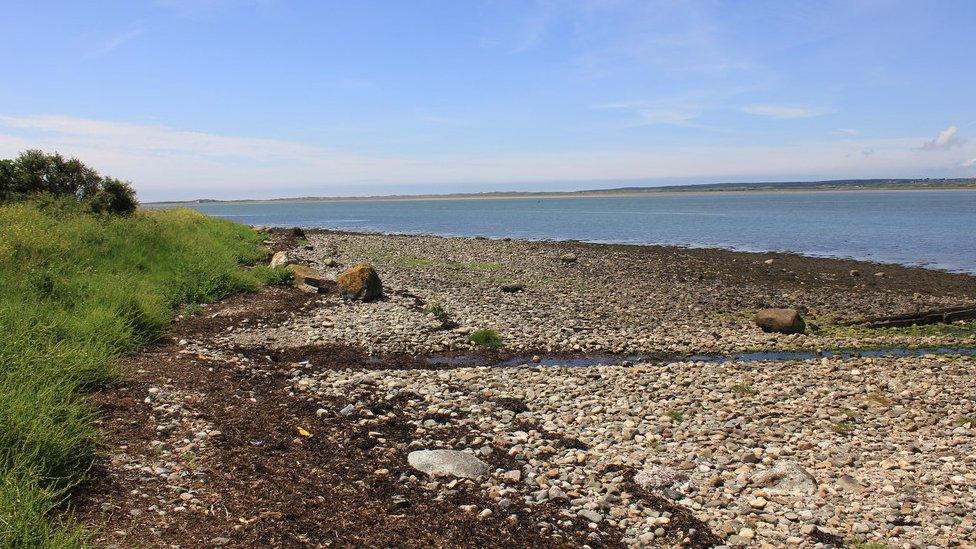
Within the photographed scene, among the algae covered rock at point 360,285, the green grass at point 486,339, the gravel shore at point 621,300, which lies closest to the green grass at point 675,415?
the gravel shore at point 621,300

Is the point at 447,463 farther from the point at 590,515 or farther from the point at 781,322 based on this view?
the point at 781,322

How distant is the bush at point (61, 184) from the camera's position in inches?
1102

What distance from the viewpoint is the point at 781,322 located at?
1991 cm

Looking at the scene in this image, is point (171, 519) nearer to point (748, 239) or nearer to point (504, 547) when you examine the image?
point (504, 547)

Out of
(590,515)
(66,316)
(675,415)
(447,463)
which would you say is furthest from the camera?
(66,316)

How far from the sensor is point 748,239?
60.2 m

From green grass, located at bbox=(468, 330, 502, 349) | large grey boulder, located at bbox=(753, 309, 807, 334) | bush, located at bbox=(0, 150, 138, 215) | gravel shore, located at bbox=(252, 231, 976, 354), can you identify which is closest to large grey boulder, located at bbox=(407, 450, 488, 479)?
gravel shore, located at bbox=(252, 231, 976, 354)

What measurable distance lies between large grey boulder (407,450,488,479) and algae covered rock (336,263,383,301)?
48.1 feet

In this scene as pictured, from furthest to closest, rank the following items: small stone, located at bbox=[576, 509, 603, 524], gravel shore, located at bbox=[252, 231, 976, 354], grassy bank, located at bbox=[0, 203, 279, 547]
→ 1. gravel shore, located at bbox=[252, 231, 976, 354]
2. small stone, located at bbox=[576, 509, 603, 524]
3. grassy bank, located at bbox=[0, 203, 279, 547]

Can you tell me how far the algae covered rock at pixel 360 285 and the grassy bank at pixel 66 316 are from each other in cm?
373

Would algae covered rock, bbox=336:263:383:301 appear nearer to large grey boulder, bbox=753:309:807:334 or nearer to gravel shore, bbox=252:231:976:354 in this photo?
gravel shore, bbox=252:231:976:354

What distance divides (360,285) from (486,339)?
787 centimetres

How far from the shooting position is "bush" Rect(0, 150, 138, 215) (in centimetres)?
2798

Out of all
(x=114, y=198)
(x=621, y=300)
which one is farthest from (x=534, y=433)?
(x=114, y=198)
